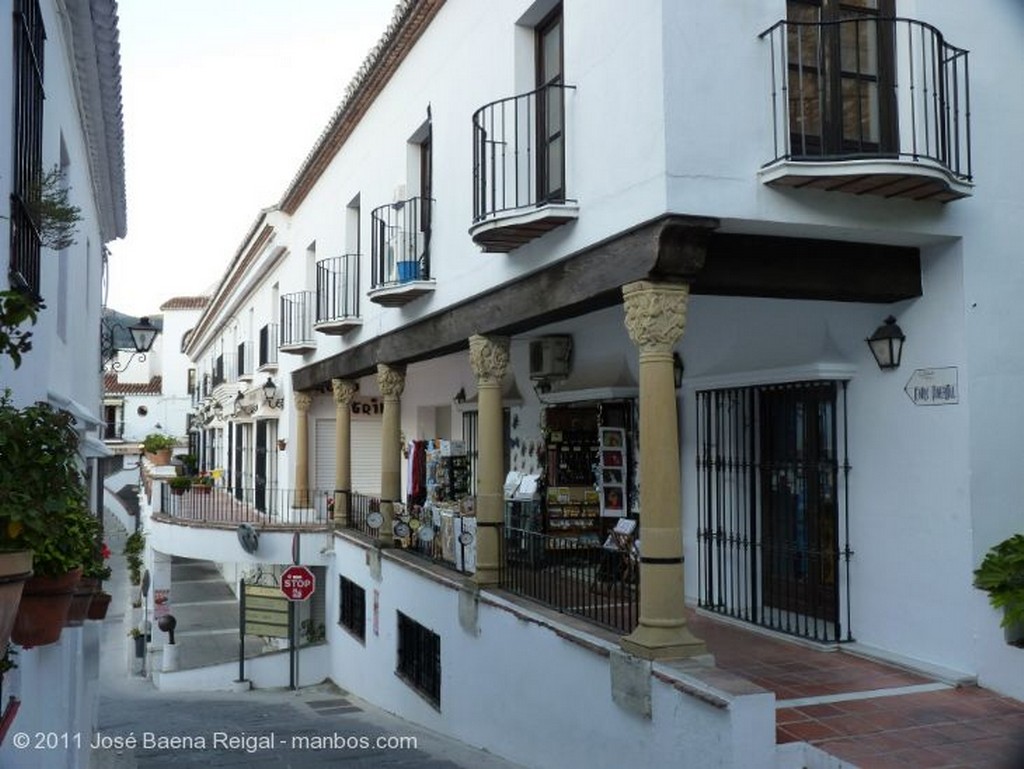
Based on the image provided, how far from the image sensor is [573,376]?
463 inches

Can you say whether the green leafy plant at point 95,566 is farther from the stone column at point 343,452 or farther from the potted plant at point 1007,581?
the stone column at point 343,452

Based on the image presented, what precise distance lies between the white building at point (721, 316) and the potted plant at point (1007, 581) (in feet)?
0.37

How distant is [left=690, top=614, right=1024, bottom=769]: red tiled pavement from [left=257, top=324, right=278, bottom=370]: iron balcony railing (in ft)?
51.7

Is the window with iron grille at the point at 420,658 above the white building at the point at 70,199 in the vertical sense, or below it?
below

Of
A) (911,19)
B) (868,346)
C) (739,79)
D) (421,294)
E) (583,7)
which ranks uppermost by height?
(583,7)

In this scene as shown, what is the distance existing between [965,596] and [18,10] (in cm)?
742

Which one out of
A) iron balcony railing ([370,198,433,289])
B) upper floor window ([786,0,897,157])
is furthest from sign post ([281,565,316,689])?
upper floor window ([786,0,897,157])

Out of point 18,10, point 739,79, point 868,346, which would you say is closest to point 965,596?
point 868,346

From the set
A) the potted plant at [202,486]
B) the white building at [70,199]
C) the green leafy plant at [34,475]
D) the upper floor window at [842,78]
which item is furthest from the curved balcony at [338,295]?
the green leafy plant at [34,475]

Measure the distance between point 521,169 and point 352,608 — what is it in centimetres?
945

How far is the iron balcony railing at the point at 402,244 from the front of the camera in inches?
451

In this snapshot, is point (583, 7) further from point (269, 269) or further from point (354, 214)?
point (269, 269)

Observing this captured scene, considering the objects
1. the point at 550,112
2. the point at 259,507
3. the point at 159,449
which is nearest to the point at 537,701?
the point at 550,112

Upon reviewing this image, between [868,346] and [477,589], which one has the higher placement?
[868,346]
